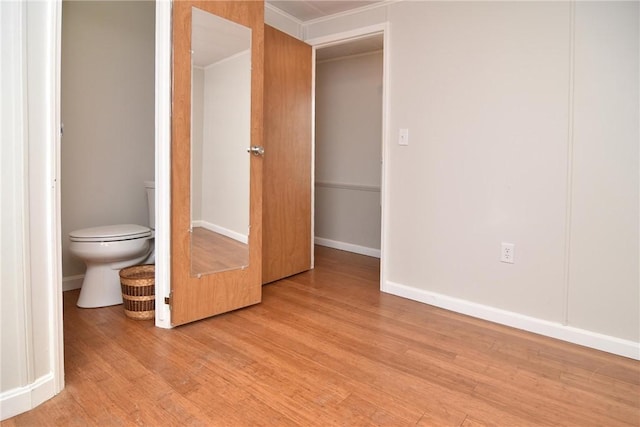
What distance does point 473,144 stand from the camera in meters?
2.44

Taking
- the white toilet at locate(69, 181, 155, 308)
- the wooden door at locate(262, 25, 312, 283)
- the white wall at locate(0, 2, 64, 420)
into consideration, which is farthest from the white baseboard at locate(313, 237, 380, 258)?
the white wall at locate(0, 2, 64, 420)

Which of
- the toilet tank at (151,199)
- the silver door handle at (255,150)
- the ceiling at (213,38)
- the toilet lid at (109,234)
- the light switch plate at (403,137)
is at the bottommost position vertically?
the toilet lid at (109,234)

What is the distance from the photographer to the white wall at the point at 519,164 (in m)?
1.97

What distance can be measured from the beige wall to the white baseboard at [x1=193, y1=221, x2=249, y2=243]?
1052mm

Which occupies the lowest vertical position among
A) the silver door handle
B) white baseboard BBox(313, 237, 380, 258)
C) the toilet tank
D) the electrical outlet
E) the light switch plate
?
white baseboard BBox(313, 237, 380, 258)

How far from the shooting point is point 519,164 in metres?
2.27

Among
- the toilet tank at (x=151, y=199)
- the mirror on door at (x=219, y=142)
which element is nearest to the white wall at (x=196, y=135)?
the mirror on door at (x=219, y=142)

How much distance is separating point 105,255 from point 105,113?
1129 millimetres

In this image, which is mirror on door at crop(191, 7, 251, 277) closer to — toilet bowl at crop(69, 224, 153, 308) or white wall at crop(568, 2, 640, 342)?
toilet bowl at crop(69, 224, 153, 308)

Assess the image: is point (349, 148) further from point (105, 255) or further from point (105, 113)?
point (105, 255)

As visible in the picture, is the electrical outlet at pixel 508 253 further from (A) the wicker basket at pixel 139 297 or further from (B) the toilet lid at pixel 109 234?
(B) the toilet lid at pixel 109 234

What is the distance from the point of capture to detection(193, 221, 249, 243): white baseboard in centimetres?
222

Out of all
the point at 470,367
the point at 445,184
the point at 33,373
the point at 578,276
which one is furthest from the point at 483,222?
the point at 33,373

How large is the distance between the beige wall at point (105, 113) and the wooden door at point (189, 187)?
3.61ft
